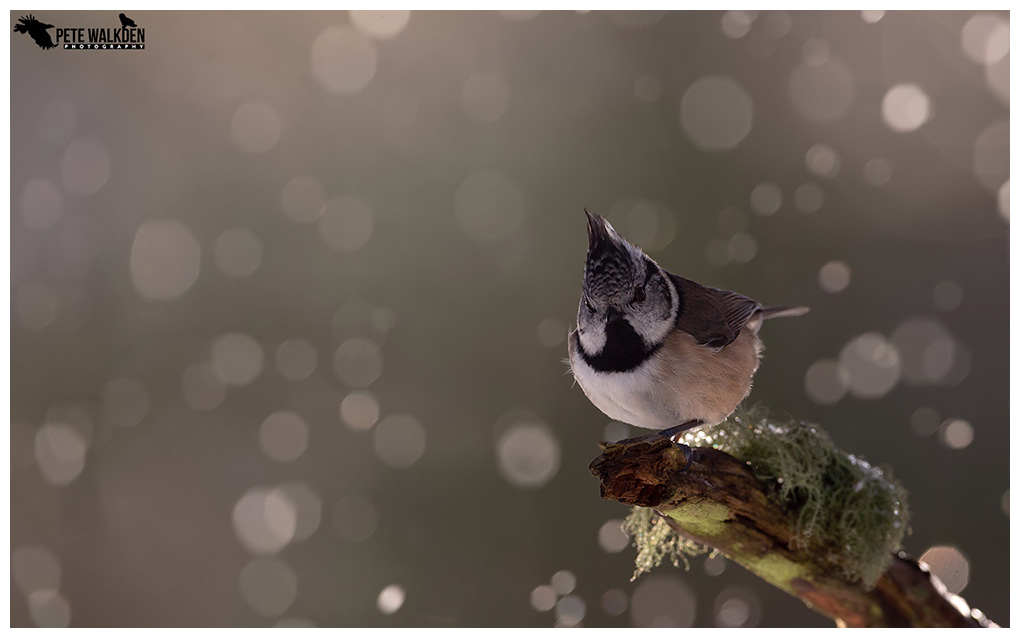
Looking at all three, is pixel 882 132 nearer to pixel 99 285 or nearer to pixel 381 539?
pixel 381 539

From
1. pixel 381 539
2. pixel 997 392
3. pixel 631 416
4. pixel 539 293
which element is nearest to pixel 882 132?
pixel 997 392

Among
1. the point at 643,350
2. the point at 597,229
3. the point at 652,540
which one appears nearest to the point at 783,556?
the point at 652,540

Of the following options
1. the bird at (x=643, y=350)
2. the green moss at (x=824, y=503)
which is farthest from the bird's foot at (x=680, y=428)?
the green moss at (x=824, y=503)

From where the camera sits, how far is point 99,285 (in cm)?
320

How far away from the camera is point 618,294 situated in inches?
59.2

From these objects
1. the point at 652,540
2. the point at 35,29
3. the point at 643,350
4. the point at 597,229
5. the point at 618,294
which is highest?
the point at 35,29

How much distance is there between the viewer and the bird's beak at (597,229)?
1.45m

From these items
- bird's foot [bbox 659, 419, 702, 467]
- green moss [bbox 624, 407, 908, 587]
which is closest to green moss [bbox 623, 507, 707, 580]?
green moss [bbox 624, 407, 908, 587]

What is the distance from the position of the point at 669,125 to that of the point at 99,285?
104 inches

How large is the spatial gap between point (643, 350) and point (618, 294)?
137mm

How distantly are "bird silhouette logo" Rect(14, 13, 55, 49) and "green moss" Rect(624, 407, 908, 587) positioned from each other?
2345mm

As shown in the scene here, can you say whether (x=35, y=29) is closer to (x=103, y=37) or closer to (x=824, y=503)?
(x=103, y=37)

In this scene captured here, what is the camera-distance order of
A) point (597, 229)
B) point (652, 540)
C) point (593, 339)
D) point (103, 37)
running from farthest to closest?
point (103, 37) < point (652, 540) < point (593, 339) < point (597, 229)
